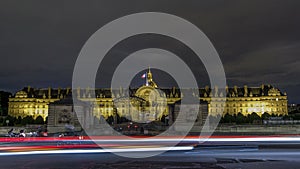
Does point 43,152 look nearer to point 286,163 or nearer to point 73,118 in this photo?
point 286,163

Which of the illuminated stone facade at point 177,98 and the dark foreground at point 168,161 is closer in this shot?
the dark foreground at point 168,161

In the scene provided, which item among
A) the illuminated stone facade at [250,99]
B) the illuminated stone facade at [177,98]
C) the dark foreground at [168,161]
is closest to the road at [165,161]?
the dark foreground at [168,161]

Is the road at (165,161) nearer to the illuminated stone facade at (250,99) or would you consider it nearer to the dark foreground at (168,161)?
the dark foreground at (168,161)

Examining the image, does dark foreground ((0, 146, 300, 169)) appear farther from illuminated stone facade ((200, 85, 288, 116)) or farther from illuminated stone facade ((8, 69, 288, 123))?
illuminated stone facade ((200, 85, 288, 116))

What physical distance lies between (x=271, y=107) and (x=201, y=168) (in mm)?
142945

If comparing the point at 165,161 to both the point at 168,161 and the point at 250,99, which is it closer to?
the point at 168,161

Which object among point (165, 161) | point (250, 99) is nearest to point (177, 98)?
point (250, 99)

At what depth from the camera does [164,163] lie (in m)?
14.3

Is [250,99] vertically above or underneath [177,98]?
underneath

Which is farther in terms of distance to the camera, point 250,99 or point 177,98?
point 250,99

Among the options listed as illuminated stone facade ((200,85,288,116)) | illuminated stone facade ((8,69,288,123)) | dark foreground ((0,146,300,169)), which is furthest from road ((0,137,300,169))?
illuminated stone facade ((200,85,288,116))

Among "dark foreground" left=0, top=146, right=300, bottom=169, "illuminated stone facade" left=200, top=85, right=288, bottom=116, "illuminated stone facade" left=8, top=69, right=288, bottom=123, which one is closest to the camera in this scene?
"dark foreground" left=0, top=146, right=300, bottom=169

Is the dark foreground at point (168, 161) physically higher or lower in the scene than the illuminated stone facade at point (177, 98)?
lower

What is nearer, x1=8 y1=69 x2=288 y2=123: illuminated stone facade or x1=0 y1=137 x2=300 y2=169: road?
x1=0 y1=137 x2=300 y2=169: road
